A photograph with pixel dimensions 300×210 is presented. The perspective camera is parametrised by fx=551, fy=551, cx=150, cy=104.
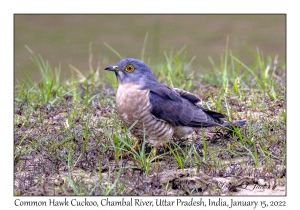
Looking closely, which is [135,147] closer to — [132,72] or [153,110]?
[153,110]

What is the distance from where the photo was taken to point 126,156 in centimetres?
531

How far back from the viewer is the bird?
545 cm

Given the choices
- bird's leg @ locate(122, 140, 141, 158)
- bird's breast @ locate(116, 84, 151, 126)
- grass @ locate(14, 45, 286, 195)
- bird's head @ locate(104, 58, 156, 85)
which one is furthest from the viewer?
bird's head @ locate(104, 58, 156, 85)

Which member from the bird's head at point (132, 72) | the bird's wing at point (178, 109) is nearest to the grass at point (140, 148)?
the bird's wing at point (178, 109)

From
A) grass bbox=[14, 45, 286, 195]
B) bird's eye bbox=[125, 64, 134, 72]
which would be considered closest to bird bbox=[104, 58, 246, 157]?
bird's eye bbox=[125, 64, 134, 72]

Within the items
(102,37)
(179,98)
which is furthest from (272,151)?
(102,37)

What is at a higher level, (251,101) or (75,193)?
(251,101)

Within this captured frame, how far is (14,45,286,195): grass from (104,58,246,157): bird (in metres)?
Result: 0.13

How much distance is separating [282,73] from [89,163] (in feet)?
12.5

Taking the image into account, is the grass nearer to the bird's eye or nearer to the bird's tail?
the bird's tail

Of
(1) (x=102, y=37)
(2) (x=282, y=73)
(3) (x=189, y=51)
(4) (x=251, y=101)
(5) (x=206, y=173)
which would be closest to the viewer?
(5) (x=206, y=173)

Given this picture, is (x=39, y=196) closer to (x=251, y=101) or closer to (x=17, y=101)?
(x=17, y=101)

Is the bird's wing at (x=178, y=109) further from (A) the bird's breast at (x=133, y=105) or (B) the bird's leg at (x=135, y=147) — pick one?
(B) the bird's leg at (x=135, y=147)

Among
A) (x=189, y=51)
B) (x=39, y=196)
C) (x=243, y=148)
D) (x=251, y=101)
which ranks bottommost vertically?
(x=39, y=196)
